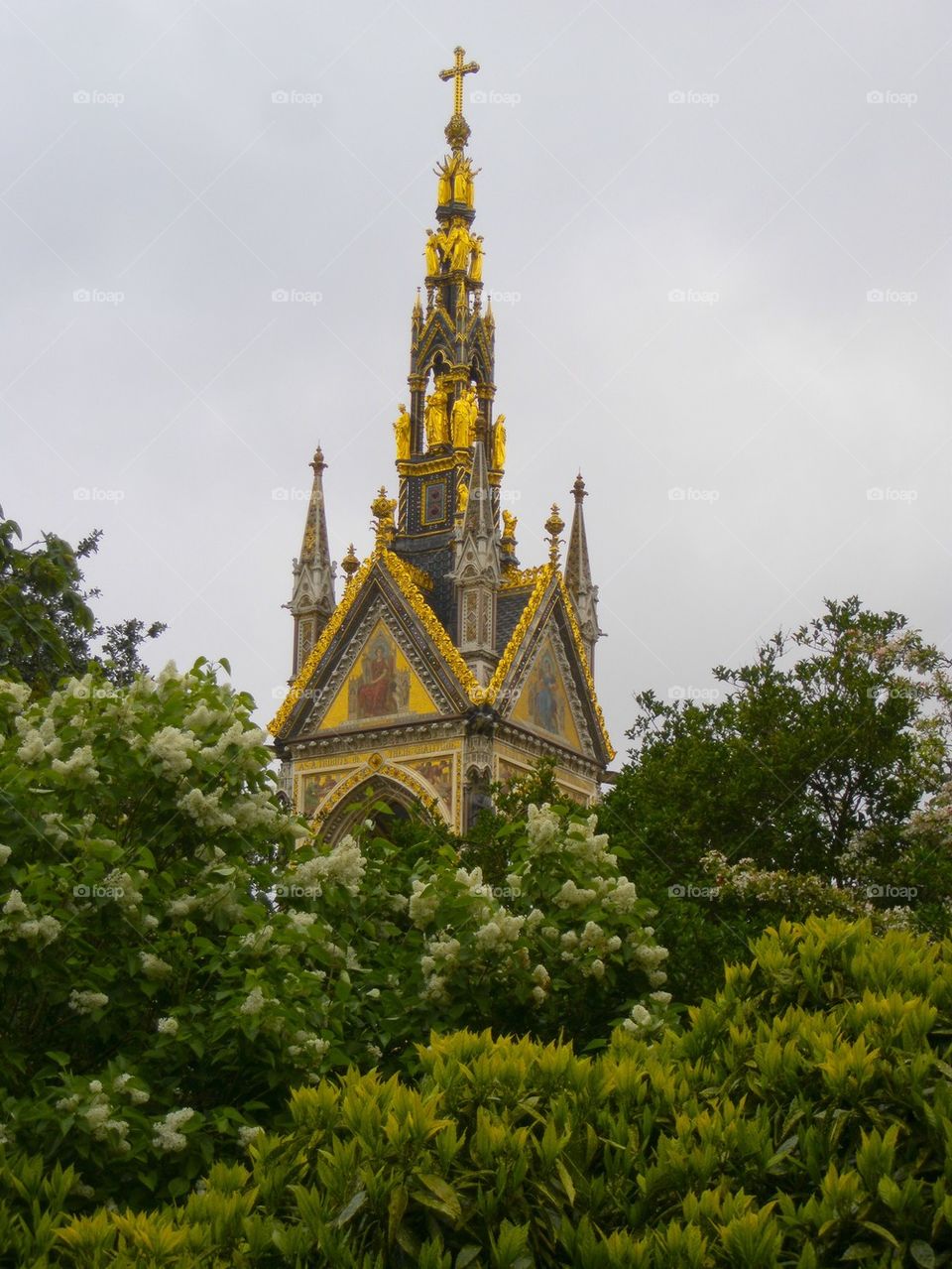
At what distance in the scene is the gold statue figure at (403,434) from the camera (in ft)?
131

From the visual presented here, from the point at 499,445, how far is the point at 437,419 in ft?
5.39

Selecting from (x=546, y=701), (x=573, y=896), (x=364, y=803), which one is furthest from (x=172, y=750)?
(x=546, y=701)

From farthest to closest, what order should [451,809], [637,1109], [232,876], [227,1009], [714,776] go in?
[451,809] → [714,776] → [232,876] → [227,1009] → [637,1109]

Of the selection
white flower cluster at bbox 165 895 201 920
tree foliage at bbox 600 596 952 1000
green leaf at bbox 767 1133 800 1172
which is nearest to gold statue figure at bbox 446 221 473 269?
tree foliage at bbox 600 596 952 1000

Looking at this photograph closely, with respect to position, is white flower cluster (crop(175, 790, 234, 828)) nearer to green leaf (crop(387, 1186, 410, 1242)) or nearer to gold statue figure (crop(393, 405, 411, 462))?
green leaf (crop(387, 1186, 410, 1242))

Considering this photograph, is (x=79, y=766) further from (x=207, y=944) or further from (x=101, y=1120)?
(x=101, y=1120)

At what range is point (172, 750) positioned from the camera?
8844mm

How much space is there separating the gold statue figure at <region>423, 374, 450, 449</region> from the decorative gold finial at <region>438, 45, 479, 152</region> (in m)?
6.50

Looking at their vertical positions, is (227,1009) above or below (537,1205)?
above

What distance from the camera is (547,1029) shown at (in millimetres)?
10062

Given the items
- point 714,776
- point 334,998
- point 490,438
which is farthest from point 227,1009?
point 490,438

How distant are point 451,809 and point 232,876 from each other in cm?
2428

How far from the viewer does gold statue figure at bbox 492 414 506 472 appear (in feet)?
Answer: 128

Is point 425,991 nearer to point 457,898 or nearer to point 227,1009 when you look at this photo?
point 457,898
